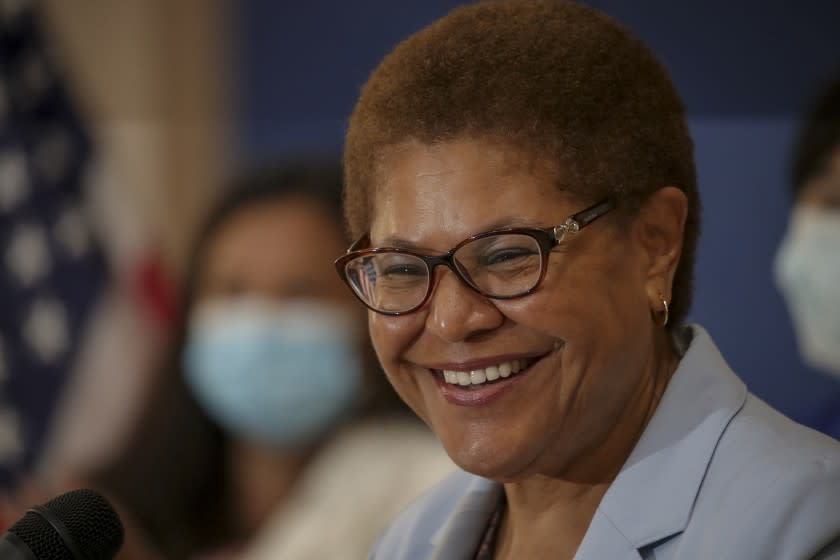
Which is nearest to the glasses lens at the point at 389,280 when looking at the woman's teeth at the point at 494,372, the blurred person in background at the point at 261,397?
the woman's teeth at the point at 494,372

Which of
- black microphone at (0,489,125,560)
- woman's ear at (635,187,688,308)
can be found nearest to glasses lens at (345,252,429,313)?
woman's ear at (635,187,688,308)

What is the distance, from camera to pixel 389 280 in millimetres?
1325

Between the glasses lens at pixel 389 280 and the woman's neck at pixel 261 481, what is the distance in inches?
76.2

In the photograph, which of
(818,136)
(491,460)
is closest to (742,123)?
(818,136)

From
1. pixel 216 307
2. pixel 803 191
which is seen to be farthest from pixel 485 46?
pixel 216 307

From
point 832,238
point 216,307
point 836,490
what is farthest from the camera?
point 216,307

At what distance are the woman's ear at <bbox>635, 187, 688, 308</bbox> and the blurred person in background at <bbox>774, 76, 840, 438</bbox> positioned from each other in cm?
105

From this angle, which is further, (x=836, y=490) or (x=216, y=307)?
(x=216, y=307)

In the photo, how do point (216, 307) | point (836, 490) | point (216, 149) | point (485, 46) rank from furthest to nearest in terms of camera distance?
point (216, 149), point (216, 307), point (485, 46), point (836, 490)

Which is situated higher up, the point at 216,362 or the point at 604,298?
the point at 604,298

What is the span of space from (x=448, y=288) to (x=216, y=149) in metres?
3.98

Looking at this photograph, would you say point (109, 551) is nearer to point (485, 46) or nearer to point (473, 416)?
point (473, 416)

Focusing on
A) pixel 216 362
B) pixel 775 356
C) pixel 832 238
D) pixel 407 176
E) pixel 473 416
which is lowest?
pixel 216 362

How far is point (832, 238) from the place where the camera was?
2346 mm
